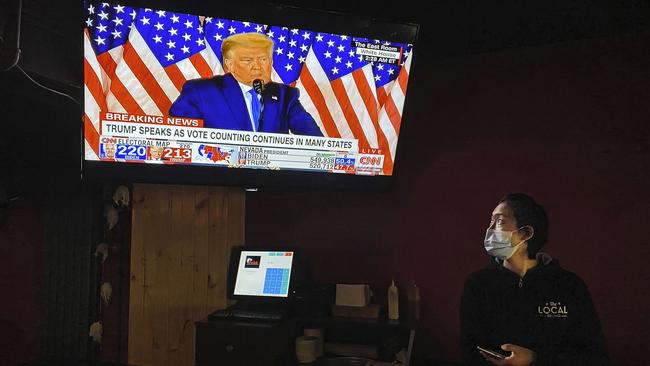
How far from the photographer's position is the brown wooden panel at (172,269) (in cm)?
331

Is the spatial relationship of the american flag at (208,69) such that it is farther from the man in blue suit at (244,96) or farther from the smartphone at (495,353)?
the smartphone at (495,353)

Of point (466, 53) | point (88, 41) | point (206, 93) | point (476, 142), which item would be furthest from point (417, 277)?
point (88, 41)

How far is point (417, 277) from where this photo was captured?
3.24 metres

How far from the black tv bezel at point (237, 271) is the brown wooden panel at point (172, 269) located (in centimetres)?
28

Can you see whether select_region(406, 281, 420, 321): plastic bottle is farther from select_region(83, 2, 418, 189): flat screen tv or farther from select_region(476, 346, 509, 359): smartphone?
select_region(476, 346, 509, 359): smartphone

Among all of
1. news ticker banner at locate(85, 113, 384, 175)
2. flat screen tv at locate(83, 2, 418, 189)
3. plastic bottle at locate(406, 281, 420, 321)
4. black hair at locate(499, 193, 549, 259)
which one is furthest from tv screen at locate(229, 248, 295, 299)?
black hair at locate(499, 193, 549, 259)

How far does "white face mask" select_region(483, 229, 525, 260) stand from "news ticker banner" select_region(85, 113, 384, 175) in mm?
807

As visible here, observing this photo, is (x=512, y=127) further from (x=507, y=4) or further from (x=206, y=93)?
(x=206, y=93)

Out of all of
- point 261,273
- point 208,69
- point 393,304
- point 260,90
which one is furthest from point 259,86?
point 393,304

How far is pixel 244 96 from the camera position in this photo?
9.24 ft

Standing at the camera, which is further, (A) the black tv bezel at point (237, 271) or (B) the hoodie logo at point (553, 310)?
(A) the black tv bezel at point (237, 271)

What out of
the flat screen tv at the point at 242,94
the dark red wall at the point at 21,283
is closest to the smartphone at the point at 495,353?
the flat screen tv at the point at 242,94

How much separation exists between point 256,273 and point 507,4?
7.24ft

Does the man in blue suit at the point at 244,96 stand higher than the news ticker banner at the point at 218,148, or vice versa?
the man in blue suit at the point at 244,96
